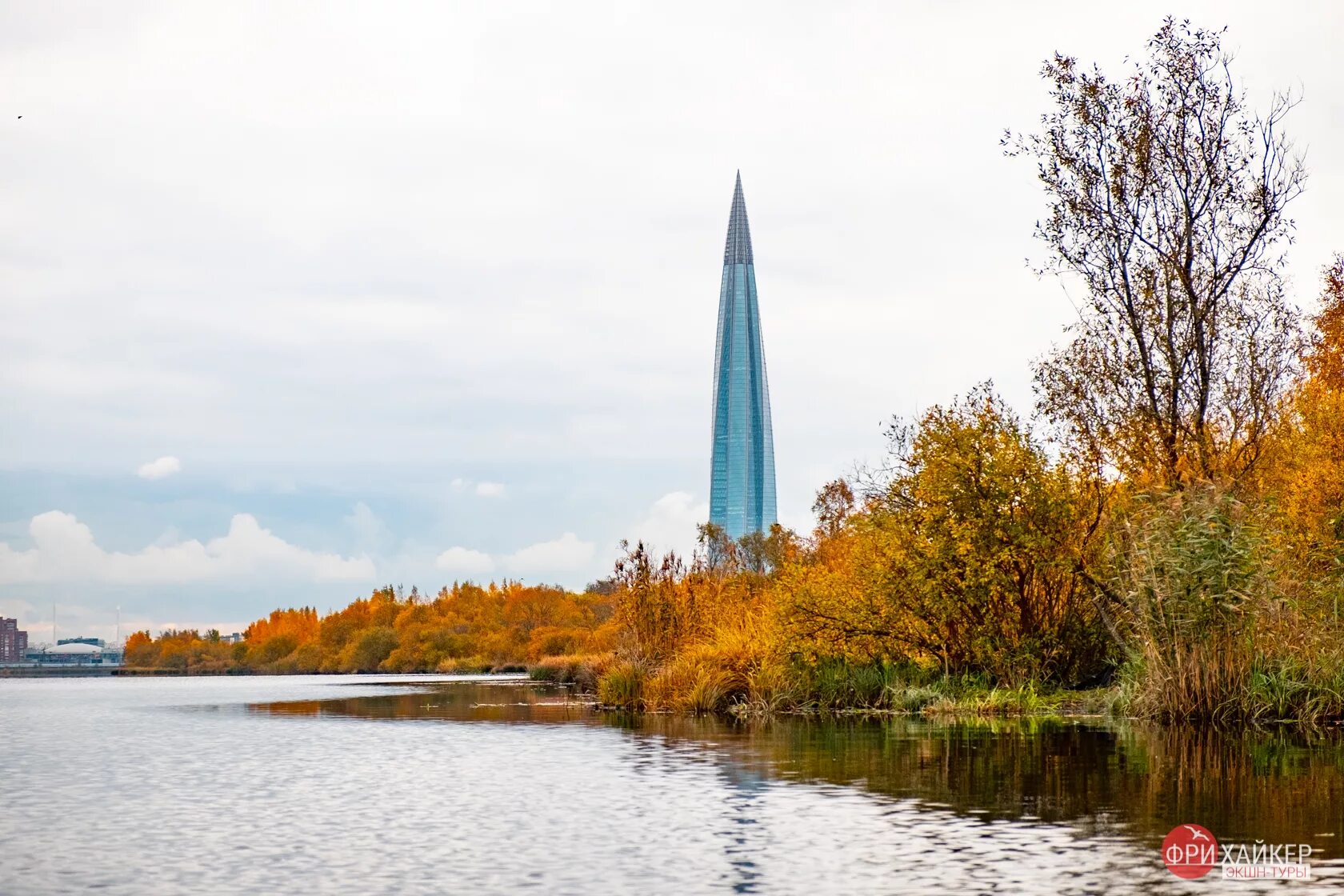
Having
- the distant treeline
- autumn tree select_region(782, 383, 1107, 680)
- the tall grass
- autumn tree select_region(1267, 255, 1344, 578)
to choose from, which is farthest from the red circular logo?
the distant treeline

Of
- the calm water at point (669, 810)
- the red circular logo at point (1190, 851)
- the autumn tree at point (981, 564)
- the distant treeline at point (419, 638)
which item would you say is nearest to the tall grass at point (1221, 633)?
the calm water at point (669, 810)

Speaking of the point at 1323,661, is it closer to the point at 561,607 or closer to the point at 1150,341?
the point at 1150,341

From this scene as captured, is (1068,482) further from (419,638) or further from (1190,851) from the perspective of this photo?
(419,638)

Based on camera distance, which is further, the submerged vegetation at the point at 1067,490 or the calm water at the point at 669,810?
the submerged vegetation at the point at 1067,490

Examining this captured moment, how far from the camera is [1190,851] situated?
32.4 feet

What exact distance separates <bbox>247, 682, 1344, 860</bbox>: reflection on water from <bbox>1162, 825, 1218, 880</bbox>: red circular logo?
0.50 ft

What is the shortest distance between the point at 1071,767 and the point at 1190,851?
20.4 feet

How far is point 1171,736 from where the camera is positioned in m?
19.7

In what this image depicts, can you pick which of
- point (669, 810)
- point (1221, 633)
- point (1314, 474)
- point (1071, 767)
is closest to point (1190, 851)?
point (669, 810)

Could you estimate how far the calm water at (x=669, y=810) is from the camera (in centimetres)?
952

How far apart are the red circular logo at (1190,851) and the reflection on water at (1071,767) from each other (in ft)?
0.50

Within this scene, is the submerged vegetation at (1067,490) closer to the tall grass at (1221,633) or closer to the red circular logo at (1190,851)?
the tall grass at (1221,633)

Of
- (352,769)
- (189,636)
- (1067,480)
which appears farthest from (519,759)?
(189,636)

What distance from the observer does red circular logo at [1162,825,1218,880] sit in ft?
30.4
